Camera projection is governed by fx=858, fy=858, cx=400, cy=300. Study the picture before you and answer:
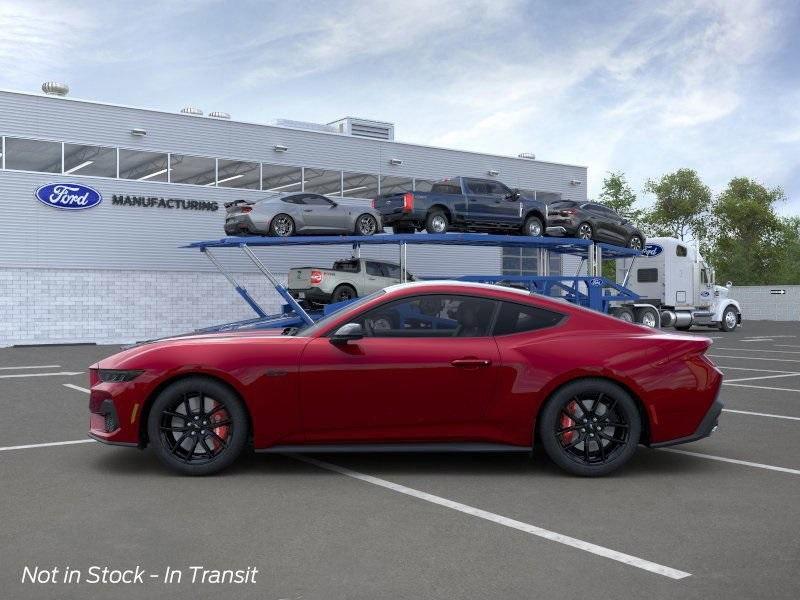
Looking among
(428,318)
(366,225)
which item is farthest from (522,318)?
(366,225)

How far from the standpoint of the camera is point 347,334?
20.2ft

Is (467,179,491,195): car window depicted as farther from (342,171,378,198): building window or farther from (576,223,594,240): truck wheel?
(342,171,378,198): building window

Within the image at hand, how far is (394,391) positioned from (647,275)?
26153 mm

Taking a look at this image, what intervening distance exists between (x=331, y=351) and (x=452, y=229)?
14.1 m

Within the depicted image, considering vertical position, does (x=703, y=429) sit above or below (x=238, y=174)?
below

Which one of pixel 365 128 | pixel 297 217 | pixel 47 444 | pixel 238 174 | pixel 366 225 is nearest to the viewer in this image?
pixel 47 444

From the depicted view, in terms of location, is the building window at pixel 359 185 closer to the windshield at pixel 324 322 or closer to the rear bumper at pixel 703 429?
the windshield at pixel 324 322

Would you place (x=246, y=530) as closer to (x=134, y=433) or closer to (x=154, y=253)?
(x=134, y=433)

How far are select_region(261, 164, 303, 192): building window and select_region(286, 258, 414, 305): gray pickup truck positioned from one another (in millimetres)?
9939

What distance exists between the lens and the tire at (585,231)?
20859 mm

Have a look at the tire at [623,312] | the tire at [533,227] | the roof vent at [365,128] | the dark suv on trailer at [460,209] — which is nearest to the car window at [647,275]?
the tire at [623,312]

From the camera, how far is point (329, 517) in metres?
5.10

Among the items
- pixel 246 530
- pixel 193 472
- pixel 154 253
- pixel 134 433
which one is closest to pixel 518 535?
pixel 246 530

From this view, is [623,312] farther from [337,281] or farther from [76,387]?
[76,387]
